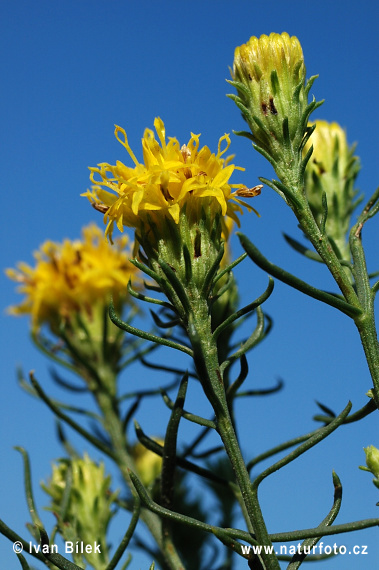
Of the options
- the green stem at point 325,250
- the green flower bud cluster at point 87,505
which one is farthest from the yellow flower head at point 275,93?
the green flower bud cluster at point 87,505

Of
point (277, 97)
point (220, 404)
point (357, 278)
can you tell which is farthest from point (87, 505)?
point (277, 97)

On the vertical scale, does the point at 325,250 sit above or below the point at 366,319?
above

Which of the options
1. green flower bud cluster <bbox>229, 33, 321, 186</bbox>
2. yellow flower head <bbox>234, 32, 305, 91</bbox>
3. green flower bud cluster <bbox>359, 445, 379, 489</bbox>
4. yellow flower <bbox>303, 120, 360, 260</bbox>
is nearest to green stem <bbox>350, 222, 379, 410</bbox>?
green flower bud cluster <bbox>359, 445, 379, 489</bbox>

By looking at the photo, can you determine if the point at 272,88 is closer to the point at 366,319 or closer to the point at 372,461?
the point at 366,319

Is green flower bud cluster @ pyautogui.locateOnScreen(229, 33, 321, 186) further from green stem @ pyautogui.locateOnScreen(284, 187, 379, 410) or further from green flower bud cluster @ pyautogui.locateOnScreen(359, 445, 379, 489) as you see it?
green flower bud cluster @ pyautogui.locateOnScreen(359, 445, 379, 489)

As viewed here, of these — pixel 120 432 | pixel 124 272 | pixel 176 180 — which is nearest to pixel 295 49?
pixel 176 180

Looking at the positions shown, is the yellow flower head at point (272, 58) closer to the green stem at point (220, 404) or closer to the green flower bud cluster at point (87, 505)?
the green stem at point (220, 404)

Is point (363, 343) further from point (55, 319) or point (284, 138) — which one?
point (55, 319)
